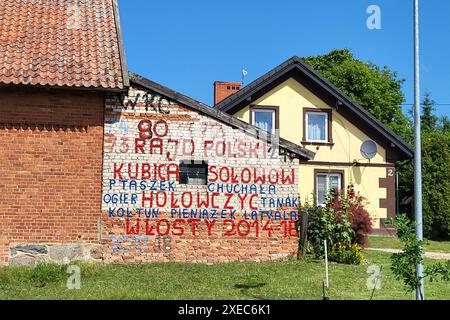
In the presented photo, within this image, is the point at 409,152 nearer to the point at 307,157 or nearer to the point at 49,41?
the point at 307,157

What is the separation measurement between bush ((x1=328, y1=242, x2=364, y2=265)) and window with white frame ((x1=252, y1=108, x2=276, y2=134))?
9057 mm

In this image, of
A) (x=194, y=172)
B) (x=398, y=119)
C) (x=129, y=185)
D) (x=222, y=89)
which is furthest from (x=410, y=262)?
(x=398, y=119)

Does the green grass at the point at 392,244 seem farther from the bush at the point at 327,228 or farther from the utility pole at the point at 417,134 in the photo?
the utility pole at the point at 417,134

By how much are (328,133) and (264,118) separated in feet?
8.73

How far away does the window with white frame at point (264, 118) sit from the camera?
22.5 metres

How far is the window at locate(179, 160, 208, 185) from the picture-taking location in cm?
1310

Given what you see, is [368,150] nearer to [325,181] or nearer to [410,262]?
[325,181]

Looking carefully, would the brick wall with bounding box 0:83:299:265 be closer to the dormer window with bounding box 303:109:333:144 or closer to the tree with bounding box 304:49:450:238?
the dormer window with bounding box 303:109:333:144

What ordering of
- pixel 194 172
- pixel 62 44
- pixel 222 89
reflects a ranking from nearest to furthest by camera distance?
pixel 194 172 < pixel 62 44 < pixel 222 89

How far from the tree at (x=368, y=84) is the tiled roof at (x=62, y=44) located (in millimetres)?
24260

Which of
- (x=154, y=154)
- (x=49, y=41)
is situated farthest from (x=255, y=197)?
(x=49, y=41)

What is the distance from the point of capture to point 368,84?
3688 centimetres

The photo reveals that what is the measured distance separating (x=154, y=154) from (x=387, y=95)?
29672mm

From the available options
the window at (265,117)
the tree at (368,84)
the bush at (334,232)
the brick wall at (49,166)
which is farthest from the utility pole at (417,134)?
the tree at (368,84)
